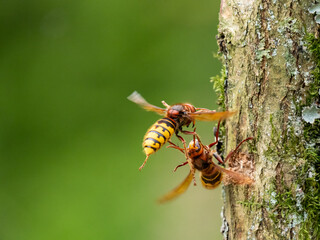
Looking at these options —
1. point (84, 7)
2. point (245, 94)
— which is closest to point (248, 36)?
point (245, 94)

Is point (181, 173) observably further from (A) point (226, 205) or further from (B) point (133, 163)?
(A) point (226, 205)

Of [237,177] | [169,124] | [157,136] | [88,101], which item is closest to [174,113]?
[169,124]

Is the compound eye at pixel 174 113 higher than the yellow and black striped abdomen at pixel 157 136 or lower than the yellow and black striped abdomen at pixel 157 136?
higher

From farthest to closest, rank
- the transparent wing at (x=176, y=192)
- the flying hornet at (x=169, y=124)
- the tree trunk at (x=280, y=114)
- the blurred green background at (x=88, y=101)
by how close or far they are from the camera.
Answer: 1. the blurred green background at (x=88, y=101)
2. the flying hornet at (x=169, y=124)
3. the transparent wing at (x=176, y=192)
4. the tree trunk at (x=280, y=114)

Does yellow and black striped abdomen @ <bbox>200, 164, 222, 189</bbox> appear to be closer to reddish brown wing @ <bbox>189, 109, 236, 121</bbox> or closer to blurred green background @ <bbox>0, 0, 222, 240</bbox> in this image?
reddish brown wing @ <bbox>189, 109, 236, 121</bbox>

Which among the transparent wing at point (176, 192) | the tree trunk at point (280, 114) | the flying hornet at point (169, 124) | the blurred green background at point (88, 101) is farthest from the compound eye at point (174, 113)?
the blurred green background at point (88, 101)

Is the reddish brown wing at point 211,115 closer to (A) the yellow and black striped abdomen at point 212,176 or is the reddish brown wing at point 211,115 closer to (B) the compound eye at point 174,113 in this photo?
(B) the compound eye at point 174,113

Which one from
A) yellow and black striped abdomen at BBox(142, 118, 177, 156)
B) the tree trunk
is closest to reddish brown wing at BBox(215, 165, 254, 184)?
the tree trunk
